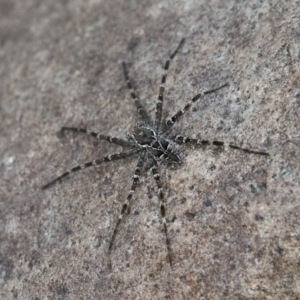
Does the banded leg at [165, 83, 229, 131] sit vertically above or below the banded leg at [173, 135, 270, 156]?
above

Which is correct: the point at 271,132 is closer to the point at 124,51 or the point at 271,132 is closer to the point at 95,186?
the point at 95,186

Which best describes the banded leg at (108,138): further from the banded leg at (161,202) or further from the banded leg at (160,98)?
the banded leg at (161,202)

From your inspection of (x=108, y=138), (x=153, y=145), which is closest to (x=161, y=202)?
(x=153, y=145)

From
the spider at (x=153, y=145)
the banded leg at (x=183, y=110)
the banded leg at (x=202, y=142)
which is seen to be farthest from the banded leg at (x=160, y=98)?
the banded leg at (x=202, y=142)

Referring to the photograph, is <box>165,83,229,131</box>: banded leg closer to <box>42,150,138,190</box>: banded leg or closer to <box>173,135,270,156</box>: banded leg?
<box>173,135,270,156</box>: banded leg

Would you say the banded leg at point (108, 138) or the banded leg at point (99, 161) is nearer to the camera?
the banded leg at point (99, 161)

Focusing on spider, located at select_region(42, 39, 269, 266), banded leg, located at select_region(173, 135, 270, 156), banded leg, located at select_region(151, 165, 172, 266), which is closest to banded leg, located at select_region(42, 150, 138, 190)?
spider, located at select_region(42, 39, 269, 266)
